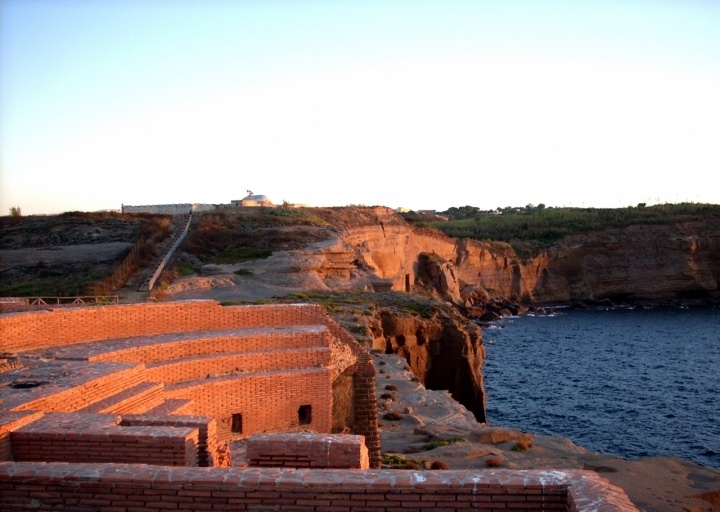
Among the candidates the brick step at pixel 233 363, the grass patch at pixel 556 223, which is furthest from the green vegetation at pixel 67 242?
the grass patch at pixel 556 223

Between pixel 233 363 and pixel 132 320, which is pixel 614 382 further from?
pixel 132 320

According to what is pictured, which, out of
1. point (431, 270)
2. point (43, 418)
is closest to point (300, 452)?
point (43, 418)

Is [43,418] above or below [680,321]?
above

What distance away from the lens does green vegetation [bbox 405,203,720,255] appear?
81.8m

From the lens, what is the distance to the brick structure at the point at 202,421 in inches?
256

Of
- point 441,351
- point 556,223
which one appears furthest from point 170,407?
point 556,223

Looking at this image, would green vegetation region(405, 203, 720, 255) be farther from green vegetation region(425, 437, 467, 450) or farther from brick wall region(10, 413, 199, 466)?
brick wall region(10, 413, 199, 466)

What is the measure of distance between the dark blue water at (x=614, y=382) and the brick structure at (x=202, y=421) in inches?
628

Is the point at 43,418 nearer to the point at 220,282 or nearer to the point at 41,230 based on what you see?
the point at 220,282

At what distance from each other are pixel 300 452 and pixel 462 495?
258cm

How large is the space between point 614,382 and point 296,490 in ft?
117

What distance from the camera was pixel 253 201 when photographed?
68.2 meters

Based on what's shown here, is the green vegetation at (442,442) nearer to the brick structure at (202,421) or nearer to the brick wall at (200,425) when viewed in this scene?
the brick structure at (202,421)

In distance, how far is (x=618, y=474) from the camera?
16.4 meters
